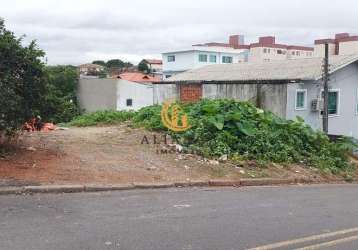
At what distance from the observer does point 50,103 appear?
9.93 m

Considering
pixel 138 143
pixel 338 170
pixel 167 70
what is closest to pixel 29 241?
pixel 138 143

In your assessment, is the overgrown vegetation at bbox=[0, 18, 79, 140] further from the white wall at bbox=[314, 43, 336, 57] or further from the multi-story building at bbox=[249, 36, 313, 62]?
the multi-story building at bbox=[249, 36, 313, 62]

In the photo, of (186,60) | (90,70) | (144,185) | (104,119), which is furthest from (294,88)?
(90,70)

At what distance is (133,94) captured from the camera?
5147 cm

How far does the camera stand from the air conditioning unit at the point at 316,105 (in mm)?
25484

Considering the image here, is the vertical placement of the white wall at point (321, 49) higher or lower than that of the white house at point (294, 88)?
higher

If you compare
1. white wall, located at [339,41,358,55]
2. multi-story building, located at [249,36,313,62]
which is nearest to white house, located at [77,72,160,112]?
white wall, located at [339,41,358,55]

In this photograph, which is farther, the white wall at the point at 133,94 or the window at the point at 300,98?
the white wall at the point at 133,94

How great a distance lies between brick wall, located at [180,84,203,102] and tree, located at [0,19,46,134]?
20.8 m

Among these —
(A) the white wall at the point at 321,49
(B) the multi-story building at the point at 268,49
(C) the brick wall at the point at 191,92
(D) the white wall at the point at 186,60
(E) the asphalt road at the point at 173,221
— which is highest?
(B) the multi-story building at the point at 268,49

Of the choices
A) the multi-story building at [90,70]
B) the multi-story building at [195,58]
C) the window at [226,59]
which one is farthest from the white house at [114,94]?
the window at [226,59]

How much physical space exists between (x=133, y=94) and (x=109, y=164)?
41369mm

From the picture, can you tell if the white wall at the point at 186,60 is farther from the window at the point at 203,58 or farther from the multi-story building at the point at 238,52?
the window at the point at 203,58

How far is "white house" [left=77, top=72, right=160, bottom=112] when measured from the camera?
5022cm
